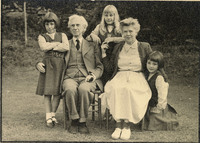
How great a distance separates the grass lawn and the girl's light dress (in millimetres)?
349

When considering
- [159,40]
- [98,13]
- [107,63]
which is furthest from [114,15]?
[159,40]

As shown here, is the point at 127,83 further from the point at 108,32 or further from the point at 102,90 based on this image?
the point at 108,32

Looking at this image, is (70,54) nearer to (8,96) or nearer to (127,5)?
(8,96)

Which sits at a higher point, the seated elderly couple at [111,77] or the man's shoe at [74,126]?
the seated elderly couple at [111,77]

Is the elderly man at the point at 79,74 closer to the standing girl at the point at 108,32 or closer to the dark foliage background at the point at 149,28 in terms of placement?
the standing girl at the point at 108,32

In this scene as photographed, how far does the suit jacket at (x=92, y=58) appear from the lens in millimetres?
4285

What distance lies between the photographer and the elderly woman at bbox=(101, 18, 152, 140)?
3887 millimetres

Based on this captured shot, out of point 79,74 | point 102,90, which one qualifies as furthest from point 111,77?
point 79,74

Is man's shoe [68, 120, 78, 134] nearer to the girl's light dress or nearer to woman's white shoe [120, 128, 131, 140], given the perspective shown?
the girl's light dress

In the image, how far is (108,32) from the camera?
15.3 ft

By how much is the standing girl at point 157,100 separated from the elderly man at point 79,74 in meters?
0.77

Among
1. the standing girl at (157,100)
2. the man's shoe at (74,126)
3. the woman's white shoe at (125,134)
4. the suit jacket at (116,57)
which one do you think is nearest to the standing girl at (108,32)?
the suit jacket at (116,57)

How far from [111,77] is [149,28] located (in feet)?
14.5

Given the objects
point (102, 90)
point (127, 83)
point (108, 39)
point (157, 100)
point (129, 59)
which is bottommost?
→ point (157, 100)
